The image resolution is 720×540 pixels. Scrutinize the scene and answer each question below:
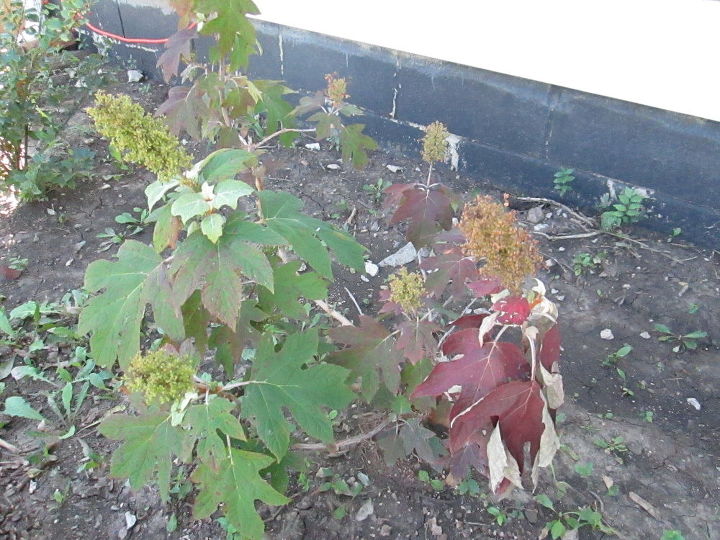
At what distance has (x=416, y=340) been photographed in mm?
1744

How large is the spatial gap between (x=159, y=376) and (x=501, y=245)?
795mm

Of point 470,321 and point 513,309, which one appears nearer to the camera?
point 513,309

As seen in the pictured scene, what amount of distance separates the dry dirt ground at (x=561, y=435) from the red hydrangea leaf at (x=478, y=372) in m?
0.86

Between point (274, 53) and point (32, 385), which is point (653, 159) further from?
point (32, 385)

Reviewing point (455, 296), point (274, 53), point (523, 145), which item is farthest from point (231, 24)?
point (274, 53)

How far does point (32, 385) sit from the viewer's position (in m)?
2.68

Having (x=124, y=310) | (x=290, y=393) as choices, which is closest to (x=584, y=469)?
(x=290, y=393)

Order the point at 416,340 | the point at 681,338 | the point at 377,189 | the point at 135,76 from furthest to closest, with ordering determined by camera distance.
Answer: the point at 135,76 → the point at 377,189 → the point at 681,338 → the point at 416,340

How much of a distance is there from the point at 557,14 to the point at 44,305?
10.2ft

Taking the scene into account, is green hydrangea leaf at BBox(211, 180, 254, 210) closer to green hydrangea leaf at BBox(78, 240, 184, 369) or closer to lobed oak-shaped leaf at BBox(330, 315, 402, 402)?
green hydrangea leaf at BBox(78, 240, 184, 369)

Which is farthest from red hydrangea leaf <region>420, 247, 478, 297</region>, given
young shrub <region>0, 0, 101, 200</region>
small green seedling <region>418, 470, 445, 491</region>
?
young shrub <region>0, 0, 101, 200</region>

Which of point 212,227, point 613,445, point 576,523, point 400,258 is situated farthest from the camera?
point 400,258

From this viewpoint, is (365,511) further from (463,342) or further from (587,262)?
(587,262)

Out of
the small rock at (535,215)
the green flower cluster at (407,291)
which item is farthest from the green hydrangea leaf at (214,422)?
the small rock at (535,215)
